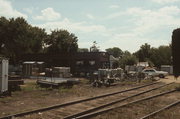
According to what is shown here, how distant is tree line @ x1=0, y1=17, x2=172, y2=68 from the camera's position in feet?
190

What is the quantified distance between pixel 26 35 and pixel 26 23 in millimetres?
3640

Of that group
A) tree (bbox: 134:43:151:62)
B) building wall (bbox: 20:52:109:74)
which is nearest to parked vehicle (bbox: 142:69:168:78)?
building wall (bbox: 20:52:109:74)

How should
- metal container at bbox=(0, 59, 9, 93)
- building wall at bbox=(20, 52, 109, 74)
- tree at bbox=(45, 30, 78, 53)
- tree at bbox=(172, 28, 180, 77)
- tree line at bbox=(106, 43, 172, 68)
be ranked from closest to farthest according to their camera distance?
metal container at bbox=(0, 59, 9, 93)
tree at bbox=(172, 28, 180, 77)
building wall at bbox=(20, 52, 109, 74)
tree line at bbox=(106, 43, 172, 68)
tree at bbox=(45, 30, 78, 53)

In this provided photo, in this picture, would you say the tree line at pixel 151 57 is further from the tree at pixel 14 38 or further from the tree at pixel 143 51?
the tree at pixel 14 38

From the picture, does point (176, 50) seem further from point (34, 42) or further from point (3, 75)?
point (34, 42)

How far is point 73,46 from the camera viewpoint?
2867 inches

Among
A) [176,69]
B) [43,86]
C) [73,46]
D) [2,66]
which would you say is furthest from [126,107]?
[73,46]

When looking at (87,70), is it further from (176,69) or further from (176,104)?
(176,104)

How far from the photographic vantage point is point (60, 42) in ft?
232

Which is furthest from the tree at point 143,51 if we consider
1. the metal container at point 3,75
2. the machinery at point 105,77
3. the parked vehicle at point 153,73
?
the metal container at point 3,75

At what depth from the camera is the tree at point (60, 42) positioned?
70.6m

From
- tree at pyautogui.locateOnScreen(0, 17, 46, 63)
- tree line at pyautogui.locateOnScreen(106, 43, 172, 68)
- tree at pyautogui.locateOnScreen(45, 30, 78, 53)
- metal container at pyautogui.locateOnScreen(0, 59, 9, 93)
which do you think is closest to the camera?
metal container at pyautogui.locateOnScreen(0, 59, 9, 93)

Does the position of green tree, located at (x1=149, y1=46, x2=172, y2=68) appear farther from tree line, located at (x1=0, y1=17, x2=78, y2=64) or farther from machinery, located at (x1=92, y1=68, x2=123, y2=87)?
machinery, located at (x1=92, y1=68, x2=123, y2=87)

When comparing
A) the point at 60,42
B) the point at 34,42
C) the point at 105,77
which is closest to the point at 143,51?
the point at 60,42
